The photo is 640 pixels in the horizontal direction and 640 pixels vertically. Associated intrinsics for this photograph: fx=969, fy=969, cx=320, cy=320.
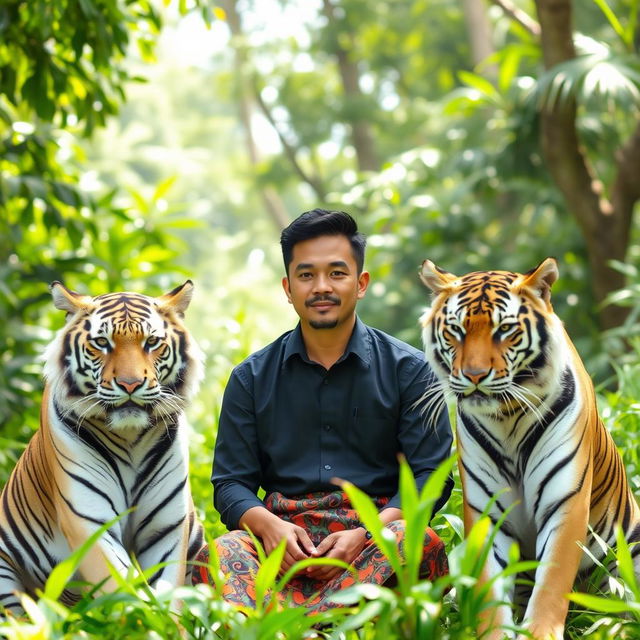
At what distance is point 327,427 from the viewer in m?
3.40

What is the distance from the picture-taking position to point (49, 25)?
466cm

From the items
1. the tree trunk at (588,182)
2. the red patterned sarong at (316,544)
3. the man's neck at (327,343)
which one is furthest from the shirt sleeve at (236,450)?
the tree trunk at (588,182)

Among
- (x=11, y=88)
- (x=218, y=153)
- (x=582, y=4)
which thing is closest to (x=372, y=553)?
(x=11, y=88)

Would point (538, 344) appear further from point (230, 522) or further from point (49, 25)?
point (49, 25)

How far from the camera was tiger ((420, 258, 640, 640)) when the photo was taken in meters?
2.80

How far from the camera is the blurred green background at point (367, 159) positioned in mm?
5629

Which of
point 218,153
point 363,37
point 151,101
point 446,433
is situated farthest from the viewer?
point 218,153

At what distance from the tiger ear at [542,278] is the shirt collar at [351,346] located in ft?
2.37

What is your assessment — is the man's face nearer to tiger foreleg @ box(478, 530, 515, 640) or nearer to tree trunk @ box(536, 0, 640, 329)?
tiger foreleg @ box(478, 530, 515, 640)

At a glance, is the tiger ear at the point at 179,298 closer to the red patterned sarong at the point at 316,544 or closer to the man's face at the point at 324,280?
the man's face at the point at 324,280

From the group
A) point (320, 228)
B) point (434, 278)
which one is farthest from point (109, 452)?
point (434, 278)

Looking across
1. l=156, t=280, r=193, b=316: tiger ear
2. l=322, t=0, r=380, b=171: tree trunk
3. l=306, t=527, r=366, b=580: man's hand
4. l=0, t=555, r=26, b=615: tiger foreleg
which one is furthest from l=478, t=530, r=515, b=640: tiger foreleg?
l=322, t=0, r=380, b=171: tree trunk

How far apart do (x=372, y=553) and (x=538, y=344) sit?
825mm

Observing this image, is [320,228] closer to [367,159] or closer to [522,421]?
[522,421]
